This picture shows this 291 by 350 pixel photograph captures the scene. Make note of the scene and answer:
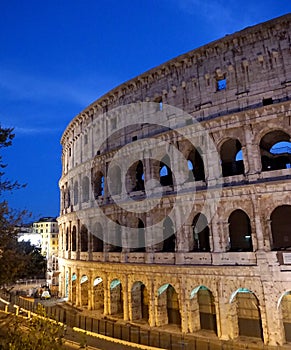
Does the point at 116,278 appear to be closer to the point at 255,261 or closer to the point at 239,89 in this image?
Answer: the point at 255,261

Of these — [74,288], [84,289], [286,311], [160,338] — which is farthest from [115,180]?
[286,311]

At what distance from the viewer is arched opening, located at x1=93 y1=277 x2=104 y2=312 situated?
2488cm

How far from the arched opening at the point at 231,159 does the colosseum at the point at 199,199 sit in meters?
0.11

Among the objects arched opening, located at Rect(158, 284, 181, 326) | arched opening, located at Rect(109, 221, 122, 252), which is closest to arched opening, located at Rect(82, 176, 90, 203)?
arched opening, located at Rect(109, 221, 122, 252)

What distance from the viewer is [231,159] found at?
24266 millimetres

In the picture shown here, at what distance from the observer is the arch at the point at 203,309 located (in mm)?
18689

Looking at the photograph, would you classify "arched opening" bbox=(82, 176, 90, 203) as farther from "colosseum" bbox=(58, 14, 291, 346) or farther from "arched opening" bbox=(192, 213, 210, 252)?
"arched opening" bbox=(192, 213, 210, 252)

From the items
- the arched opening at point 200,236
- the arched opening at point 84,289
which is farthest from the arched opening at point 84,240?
the arched opening at point 200,236

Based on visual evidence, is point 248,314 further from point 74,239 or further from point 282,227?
point 74,239

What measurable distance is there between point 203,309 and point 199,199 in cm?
Answer: 698

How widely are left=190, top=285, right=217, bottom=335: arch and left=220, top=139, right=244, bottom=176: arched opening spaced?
817 cm

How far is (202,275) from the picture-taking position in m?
18.3

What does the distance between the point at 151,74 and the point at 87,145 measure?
9.02m

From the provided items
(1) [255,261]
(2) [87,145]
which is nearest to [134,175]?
(2) [87,145]
